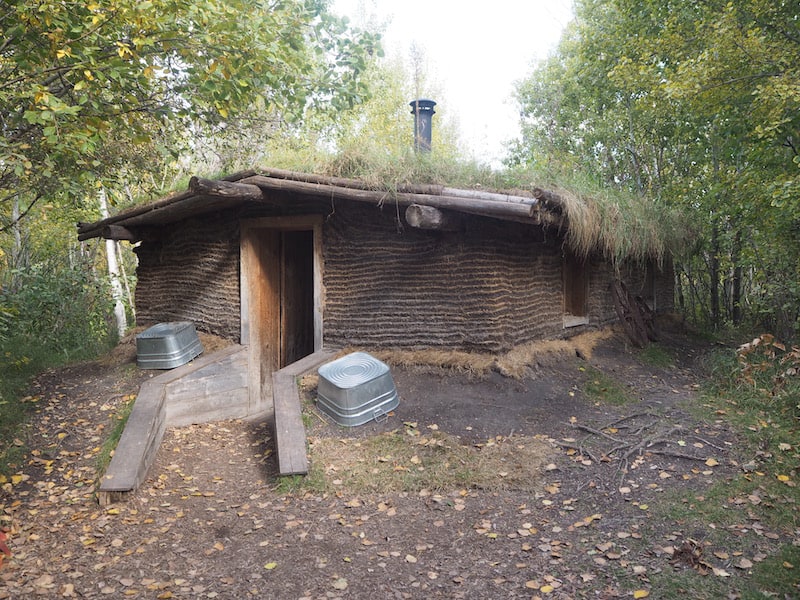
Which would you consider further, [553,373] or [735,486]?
[553,373]

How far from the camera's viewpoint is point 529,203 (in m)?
5.30

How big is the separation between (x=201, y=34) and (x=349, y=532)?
168 inches

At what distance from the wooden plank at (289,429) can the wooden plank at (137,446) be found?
116cm

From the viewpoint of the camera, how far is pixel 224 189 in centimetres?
584

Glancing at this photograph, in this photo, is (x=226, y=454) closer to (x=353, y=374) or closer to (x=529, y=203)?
(x=353, y=374)

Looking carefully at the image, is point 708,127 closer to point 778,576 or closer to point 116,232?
point 778,576

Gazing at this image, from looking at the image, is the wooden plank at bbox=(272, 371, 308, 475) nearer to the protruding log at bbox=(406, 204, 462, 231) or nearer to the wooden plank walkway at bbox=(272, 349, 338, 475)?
the wooden plank walkway at bbox=(272, 349, 338, 475)

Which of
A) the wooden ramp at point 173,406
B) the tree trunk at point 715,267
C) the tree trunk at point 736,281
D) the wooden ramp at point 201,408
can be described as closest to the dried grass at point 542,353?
the wooden ramp at point 201,408

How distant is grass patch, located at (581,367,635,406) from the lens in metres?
6.16

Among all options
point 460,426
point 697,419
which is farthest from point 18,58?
point 697,419

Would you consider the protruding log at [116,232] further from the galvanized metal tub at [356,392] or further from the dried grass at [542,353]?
the dried grass at [542,353]

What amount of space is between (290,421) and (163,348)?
2.67 meters

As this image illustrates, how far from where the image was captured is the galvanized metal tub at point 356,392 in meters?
5.32

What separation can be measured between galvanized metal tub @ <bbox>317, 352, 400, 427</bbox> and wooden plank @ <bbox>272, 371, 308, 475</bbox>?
0.32 metres
